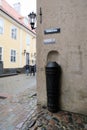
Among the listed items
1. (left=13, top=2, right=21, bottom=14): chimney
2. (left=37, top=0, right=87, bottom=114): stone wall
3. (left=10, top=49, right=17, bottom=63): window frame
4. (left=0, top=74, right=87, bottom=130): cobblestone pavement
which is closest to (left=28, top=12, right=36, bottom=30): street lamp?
(left=37, top=0, right=87, bottom=114): stone wall

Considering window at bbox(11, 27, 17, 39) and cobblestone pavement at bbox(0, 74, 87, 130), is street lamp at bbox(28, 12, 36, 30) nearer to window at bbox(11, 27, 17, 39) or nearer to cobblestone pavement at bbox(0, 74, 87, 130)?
cobblestone pavement at bbox(0, 74, 87, 130)

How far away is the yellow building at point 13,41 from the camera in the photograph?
53.0ft

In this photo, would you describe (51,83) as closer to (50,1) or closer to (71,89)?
(71,89)

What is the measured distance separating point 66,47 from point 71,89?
1.03 metres

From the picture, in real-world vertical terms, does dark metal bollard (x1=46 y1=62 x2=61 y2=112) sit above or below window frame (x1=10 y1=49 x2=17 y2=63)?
below

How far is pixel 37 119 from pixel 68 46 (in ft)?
6.03

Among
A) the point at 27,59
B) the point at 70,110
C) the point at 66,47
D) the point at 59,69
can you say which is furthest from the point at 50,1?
the point at 27,59

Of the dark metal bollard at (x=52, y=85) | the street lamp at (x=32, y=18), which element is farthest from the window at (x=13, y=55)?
the dark metal bollard at (x=52, y=85)

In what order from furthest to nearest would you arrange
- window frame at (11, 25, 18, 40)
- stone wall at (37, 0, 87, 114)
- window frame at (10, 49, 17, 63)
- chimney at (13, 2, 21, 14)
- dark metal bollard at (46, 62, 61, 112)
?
chimney at (13, 2, 21, 14)
window frame at (11, 25, 18, 40)
window frame at (10, 49, 17, 63)
dark metal bollard at (46, 62, 61, 112)
stone wall at (37, 0, 87, 114)

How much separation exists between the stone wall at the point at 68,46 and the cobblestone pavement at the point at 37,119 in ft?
1.13

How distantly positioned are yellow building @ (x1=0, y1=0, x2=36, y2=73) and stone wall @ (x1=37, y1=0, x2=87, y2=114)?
12.0 metres

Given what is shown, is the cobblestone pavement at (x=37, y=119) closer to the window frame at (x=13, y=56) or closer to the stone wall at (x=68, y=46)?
the stone wall at (x=68, y=46)

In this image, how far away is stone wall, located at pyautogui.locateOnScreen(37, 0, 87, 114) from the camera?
3967 mm

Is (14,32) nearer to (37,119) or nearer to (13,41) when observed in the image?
(13,41)
